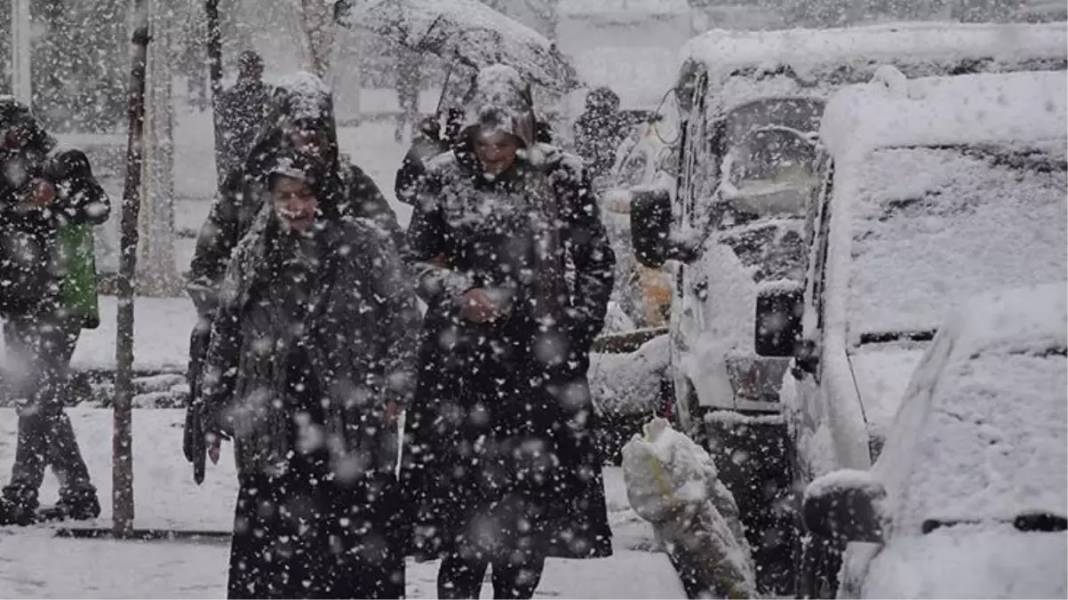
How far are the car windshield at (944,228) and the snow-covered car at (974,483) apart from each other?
1245 millimetres

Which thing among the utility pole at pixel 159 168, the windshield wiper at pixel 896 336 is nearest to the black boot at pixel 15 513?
the windshield wiper at pixel 896 336

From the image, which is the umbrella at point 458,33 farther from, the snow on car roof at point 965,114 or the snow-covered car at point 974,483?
the snow-covered car at point 974,483

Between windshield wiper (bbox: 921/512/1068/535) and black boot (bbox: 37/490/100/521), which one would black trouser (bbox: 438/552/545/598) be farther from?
black boot (bbox: 37/490/100/521)

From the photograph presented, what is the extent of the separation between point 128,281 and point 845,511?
14.9ft

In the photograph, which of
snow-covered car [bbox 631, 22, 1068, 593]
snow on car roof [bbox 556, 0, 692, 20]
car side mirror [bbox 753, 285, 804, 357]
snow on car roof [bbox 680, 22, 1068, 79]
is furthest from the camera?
snow on car roof [bbox 556, 0, 692, 20]

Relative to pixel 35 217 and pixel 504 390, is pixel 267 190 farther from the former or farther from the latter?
pixel 35 217

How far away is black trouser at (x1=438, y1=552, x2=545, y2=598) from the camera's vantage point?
246 inches

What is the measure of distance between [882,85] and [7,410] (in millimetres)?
6528

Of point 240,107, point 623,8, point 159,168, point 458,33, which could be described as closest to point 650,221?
point 458,33

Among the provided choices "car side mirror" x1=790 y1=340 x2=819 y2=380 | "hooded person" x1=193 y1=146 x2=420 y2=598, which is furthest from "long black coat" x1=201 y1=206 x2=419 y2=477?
"car side mirror" x1=790 y1=340 x2=819 y2=380

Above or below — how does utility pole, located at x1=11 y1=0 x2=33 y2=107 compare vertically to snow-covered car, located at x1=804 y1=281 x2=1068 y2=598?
above

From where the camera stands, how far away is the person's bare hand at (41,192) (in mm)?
8359

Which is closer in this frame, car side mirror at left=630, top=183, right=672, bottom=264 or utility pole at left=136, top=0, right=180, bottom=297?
car side mirror at left=630, top=183, right=672, bottom=264

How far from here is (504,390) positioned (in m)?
6.30
